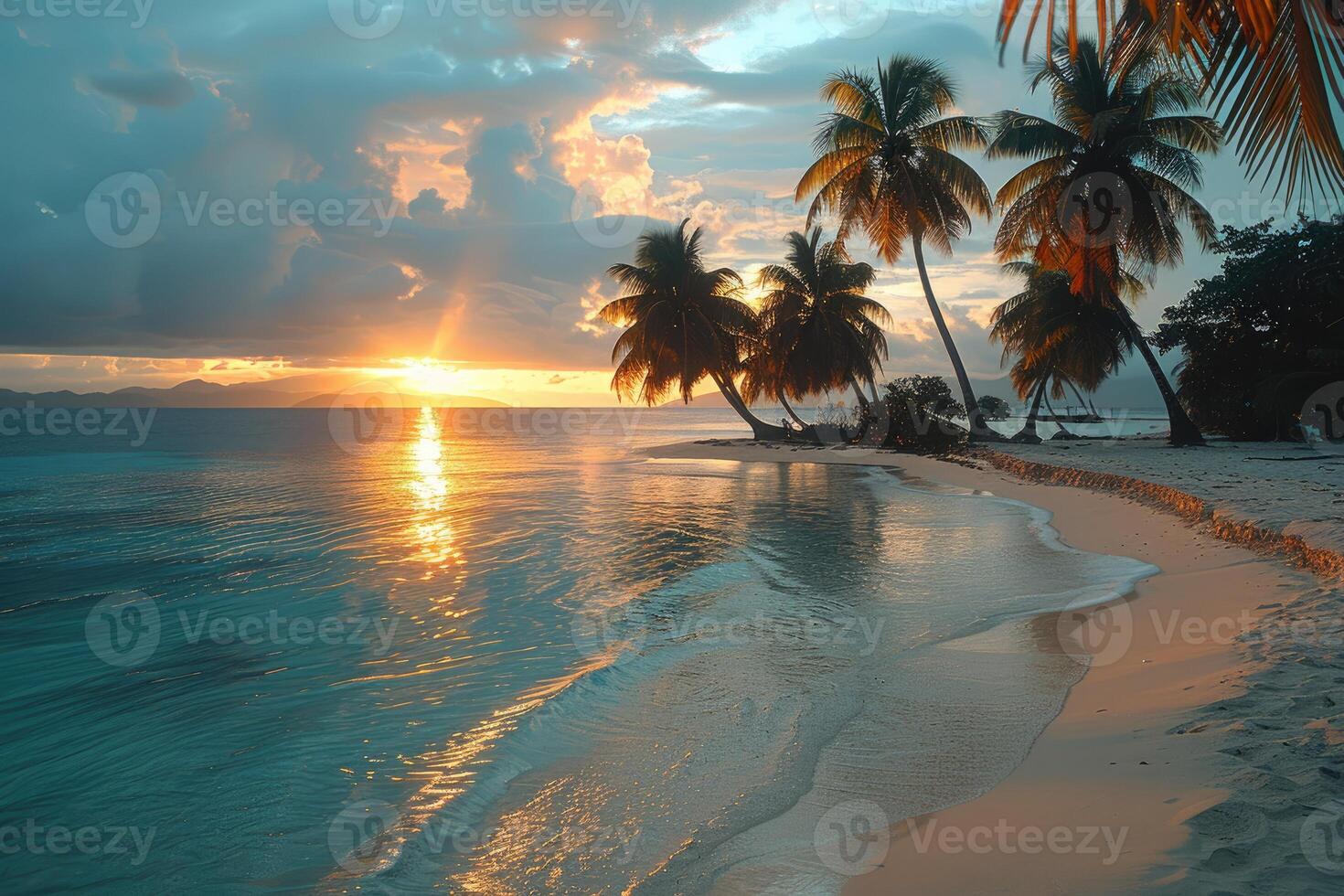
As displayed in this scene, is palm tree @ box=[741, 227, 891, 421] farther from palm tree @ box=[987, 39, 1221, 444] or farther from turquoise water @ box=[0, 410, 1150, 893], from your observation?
turquoise water @ box=[0, 410, 1150, 893]

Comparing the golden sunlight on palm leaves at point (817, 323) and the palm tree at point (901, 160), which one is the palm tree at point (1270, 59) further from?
the golden sunlight on palm leaves at point (817, 323)

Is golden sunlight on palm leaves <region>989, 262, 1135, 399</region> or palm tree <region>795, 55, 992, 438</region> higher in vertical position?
palm tree <region>795, 55, 992, 438</region>

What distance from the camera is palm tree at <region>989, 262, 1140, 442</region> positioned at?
29.8 metres

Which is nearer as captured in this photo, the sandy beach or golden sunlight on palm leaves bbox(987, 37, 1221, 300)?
the sandy beach

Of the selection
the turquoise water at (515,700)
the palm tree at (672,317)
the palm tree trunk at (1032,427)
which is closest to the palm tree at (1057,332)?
the palm tree trunk at (1032,427)

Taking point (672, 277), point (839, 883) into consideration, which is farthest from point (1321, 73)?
point (672, 277)

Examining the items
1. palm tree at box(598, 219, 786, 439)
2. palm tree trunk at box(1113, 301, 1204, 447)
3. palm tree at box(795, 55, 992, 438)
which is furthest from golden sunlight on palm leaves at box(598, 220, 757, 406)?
palm tree trunk at box(1113, 301, 1204, 447)

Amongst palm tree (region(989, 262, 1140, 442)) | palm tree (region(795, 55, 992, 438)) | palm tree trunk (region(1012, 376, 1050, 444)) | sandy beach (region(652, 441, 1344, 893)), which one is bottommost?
sandy beach (region(652, 441, 1344, 893))

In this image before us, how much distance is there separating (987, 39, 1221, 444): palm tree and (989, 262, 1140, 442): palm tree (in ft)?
15.3

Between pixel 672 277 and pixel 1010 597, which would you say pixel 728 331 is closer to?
pixel 672 277

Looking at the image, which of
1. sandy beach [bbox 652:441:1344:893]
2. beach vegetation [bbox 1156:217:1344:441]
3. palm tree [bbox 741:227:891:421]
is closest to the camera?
sandy beach [bbox 652:441:1344:893]

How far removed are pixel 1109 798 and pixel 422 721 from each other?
4.11m

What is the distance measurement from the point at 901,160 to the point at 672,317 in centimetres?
1341

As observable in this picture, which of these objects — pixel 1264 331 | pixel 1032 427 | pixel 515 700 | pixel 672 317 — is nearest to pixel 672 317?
pixel 672 317
